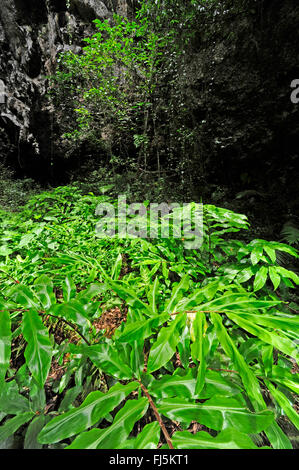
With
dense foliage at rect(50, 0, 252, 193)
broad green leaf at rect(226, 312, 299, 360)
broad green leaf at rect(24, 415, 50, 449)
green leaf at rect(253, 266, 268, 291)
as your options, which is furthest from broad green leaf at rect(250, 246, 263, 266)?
dense foliage at rect(50, 0, 252, 193)

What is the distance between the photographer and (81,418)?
0.48 meters

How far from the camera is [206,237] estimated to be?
1354 mm

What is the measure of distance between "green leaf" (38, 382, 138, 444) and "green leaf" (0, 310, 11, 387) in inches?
6.9

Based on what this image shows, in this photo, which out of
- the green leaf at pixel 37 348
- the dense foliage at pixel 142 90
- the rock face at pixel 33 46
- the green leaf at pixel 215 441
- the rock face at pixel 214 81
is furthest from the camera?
the rock face at pixel 33 46

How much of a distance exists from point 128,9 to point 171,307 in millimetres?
6899

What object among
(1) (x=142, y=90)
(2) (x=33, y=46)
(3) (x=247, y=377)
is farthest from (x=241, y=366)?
(2) (x=33, y=46)

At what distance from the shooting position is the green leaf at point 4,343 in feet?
1.54

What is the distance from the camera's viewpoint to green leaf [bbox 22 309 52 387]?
497 millimetres

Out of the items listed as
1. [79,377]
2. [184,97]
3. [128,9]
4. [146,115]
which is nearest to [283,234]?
[79,377]

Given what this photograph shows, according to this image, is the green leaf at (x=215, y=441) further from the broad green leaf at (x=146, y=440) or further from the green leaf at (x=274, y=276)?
the green leaf at (x=274, y=276)

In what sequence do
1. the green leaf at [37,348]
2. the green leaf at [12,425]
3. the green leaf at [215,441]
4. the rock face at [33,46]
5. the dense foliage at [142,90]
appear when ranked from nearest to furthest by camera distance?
1. the green leaf at [215,441]
2. the green leaf at [37,348]
3. the green leaf at [12,425]
4. the dense foliage at [142,90]
5. the rock face at [33,46]

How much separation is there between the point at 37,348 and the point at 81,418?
0.70ft

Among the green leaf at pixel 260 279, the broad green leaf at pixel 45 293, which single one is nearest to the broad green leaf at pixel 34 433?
the broad green leaf at pixel 45 293

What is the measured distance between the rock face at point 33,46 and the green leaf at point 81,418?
5.89m
